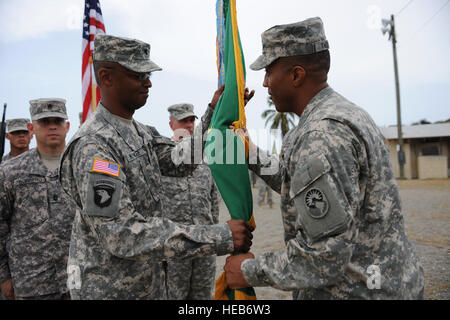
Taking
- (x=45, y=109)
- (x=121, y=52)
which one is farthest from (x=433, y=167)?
(x=121, y=52)

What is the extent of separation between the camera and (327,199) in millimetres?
1599

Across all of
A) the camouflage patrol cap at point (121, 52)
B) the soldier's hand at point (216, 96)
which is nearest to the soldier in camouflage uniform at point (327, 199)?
the soldier's hand at point (216, 96)

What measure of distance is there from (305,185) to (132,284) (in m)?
1.43

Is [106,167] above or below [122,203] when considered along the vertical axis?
above

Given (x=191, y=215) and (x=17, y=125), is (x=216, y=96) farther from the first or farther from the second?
(x=17, y=125)

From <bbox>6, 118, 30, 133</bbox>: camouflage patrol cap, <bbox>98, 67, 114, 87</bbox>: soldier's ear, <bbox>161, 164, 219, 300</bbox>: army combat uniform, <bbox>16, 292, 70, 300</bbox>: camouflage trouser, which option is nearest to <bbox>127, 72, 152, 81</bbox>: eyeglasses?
<bbox>98, 67, 114, 87</bbox>: soldier's ear

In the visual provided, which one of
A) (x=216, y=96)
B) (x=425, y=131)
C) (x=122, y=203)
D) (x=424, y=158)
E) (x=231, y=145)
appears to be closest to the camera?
(x=122, y=203)

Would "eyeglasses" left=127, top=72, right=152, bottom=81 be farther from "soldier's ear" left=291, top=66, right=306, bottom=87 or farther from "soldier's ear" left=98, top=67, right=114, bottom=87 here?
"soldier's ear" left=291, top=66, right=306, bottom=87

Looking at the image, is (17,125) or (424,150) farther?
(424,150)

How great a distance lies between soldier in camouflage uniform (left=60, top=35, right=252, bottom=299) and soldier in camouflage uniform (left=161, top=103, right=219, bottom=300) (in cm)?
113

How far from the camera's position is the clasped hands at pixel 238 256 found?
1.99 m

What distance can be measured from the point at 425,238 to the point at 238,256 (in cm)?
680
